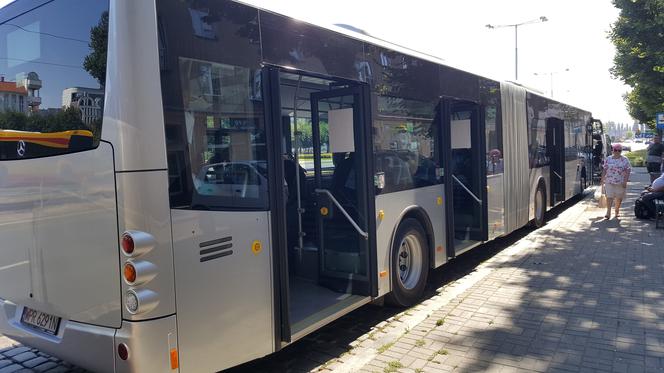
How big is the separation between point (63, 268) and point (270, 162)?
1558mm

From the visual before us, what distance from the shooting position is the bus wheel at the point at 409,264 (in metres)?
5.61

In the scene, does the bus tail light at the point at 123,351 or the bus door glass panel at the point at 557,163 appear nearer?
the bus tail light at the point at 123,351

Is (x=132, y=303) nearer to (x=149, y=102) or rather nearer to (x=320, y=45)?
(x=149, y=102)

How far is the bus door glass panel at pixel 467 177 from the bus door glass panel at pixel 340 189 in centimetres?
295

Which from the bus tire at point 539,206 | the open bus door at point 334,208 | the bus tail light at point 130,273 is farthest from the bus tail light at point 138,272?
the bus tire at point 539,206

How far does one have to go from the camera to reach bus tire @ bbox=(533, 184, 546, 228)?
11.0m

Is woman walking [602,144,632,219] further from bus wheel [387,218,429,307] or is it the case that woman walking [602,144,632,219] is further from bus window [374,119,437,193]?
bus wheel [387,218,429,307]

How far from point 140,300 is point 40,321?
1162mm

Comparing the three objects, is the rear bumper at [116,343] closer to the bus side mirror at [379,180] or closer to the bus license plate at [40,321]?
the bus license plate at [40,321]

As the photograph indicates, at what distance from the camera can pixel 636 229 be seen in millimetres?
10219

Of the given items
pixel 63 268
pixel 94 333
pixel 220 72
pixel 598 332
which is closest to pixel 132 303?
pixel 94 333

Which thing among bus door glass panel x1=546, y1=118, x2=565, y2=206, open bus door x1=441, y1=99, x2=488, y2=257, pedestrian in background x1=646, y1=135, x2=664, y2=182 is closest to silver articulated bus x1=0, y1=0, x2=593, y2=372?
open bus door x1=441, y1=99, x2=488, y2=257

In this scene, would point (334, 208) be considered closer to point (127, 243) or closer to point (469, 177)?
point (127, 243)

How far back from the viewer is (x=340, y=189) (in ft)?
17.5
